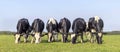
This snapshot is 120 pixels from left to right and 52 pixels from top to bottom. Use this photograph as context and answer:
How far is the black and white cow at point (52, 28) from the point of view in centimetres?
3722

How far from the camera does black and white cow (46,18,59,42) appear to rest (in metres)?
37.2

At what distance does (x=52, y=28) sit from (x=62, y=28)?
4.04 ft

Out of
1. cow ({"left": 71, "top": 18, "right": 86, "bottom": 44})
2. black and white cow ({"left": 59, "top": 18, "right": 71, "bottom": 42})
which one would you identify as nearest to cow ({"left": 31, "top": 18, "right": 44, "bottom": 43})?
black and white cow ({"left": 59, "top": 18, "right": 71, "bottom": 42})

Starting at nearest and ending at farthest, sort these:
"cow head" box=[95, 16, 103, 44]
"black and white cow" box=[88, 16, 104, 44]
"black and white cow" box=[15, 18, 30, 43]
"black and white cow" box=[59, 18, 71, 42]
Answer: "cow head" box=[95, 16, 103, 44] < "black and white cow" box=[88, 16, 104, 44] < "black and white cow" box=[15, 18, 30, 43] < "black and white cow" box=[59, 18, 71, 42]

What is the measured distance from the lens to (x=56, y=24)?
3891 cm

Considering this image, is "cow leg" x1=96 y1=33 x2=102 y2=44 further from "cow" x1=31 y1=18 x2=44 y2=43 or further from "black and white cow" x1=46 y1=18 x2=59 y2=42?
"cow" x1=31 y1=18 x2=44 y2=43

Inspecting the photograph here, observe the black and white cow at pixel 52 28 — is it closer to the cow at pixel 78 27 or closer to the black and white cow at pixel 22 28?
the black and white cow at pixel 22 28

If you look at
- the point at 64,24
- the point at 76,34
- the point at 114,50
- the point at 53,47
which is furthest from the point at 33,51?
the point at 64,24

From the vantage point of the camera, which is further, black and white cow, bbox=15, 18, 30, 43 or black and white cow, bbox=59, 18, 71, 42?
black and white cow, bbox=59, 18, 71, 42

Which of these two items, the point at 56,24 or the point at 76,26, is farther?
the point at 56,24

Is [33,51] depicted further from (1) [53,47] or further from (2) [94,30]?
(2) [94,30]

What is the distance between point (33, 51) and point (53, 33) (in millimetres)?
10111

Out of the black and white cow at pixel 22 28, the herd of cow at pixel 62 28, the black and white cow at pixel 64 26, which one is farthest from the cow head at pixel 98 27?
the black and white cow at pixel 22 28

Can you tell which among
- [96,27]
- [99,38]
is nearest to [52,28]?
[96,27]
